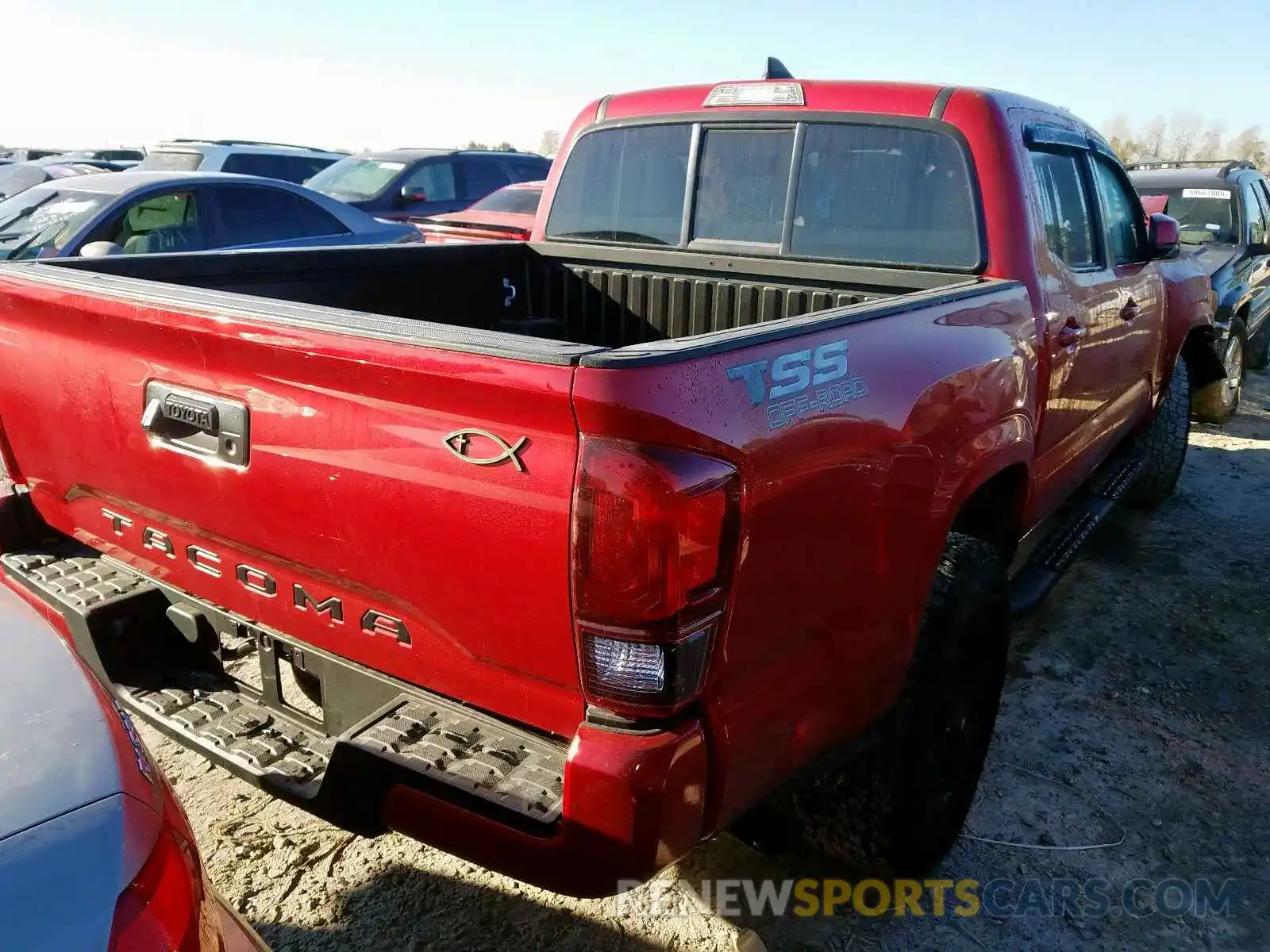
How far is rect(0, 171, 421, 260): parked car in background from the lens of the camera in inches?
268

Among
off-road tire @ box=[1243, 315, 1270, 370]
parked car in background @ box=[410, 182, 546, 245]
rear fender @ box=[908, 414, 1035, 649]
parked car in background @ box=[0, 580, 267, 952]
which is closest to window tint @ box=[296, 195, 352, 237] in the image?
parked car in background @ box=[410, 182, 546, 245]

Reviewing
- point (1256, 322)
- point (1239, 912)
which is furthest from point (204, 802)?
point (1256, 322)

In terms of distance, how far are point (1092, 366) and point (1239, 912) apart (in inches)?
74.7

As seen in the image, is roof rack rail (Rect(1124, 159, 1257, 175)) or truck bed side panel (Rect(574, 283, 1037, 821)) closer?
truck bed side panel (Rect(574, 283, 1037, 821))

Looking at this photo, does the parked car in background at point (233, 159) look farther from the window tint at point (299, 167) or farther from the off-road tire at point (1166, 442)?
the off-road tire at point (1166, 442)

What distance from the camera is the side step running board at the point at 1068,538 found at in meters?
3.54

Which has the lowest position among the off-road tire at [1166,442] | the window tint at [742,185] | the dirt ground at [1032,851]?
the dirt ground at [1032,851]

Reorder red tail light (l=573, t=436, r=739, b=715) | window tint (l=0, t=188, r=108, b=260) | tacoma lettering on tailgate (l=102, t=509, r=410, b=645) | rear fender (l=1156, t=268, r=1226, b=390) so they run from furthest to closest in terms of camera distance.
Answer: window tint (l=0, t=188, r=108, b=260) → rear fender (l=1156, t=268, r=1226, b=390) → tacoma lettering on tailgate (l=102, t=509, r=410, b=645) → red tail light (l=573, t=436, r=739, b=715)

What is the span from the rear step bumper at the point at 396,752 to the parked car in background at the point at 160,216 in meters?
4.69

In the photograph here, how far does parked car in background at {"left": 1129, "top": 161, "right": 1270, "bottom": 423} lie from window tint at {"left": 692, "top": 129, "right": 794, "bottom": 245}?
4897 mm

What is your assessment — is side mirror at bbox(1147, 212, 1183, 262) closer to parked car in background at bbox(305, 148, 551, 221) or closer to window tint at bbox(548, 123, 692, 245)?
window tint at bbox(548, 123, 692, 245)

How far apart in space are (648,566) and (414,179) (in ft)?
35.1

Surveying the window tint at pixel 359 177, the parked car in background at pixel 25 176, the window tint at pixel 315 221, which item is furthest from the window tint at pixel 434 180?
the parked car in background at pixel 25 176

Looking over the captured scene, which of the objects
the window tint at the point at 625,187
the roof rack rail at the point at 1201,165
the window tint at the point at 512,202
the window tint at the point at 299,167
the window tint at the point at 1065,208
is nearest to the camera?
the window tint at the point at 1065,208
